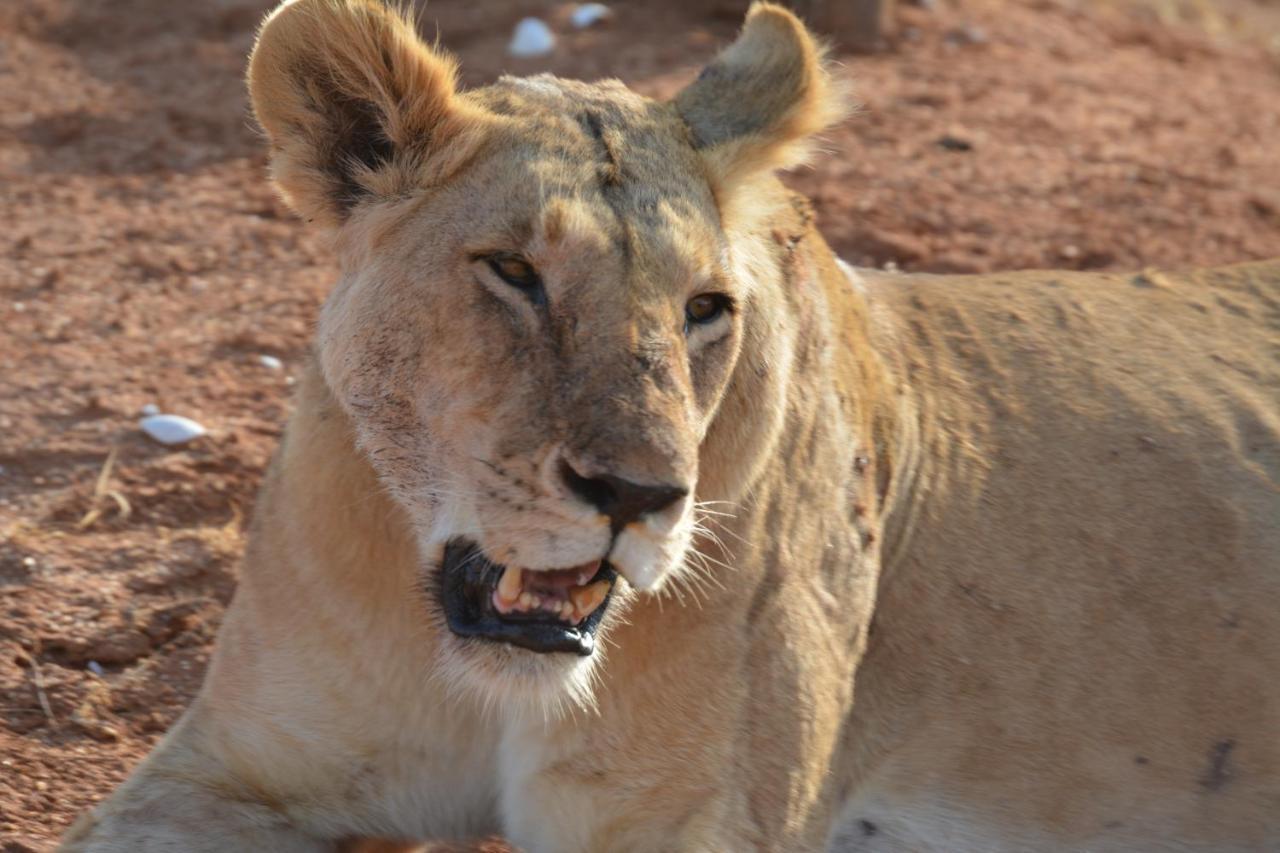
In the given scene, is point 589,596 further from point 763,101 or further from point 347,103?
point 763,101

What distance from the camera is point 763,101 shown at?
3.29 metres

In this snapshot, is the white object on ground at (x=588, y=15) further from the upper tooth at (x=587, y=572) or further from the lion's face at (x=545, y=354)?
the upper tooth at (x=587, y=572)

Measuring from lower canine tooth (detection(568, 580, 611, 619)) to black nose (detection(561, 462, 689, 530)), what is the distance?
20cm

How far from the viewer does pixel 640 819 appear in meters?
3.09

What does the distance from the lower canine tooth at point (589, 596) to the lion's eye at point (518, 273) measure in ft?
1.46

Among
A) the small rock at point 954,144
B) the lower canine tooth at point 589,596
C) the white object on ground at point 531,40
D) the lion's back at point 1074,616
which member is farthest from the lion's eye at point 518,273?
the white object on ground at point 531,40

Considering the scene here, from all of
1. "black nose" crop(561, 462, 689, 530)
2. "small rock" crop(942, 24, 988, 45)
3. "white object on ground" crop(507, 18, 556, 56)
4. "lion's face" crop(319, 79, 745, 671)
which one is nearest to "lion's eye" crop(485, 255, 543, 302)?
"lion's face" crop(319, 79, 745, 671)

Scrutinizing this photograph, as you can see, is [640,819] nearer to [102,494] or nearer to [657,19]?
[102,494]

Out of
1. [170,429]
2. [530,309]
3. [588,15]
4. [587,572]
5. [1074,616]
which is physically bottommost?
[588,15]

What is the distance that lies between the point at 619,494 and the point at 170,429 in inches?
100

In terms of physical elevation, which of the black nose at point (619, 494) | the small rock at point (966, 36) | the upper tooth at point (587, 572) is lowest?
the small rock at point (966, 36)

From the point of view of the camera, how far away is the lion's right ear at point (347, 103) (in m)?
2.92

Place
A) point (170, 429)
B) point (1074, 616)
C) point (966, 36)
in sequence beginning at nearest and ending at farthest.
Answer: point (1074, 616), point (170, 429), point (966, 36)

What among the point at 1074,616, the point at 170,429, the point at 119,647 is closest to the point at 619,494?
the point at 1074,616
